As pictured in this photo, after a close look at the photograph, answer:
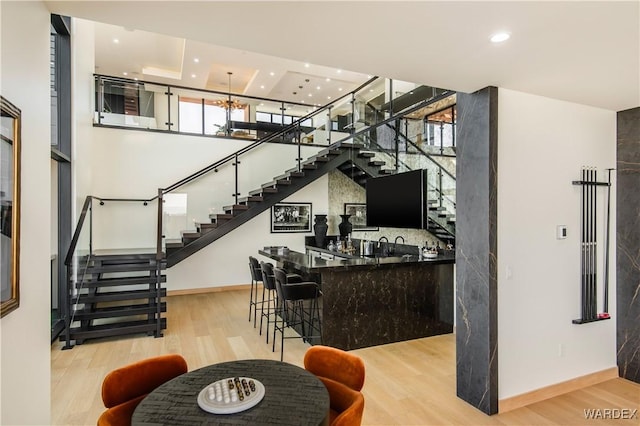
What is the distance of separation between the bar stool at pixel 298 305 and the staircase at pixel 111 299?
6.09ft

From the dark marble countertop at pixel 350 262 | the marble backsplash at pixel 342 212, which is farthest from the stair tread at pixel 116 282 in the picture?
the marble backsplash at pixel 342 212

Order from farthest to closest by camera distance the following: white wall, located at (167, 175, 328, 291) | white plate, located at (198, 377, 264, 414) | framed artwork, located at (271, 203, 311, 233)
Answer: framed artwork, located at (271, 203, 311, 233) < white wall, located at (167, 175, 328, 291) < white plate, located at (198, 377, 264, 414)

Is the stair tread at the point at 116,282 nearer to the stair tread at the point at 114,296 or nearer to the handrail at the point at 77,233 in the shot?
the stair tread at the point at 114,296

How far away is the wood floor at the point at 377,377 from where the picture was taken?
3016 mm

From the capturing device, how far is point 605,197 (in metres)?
3.81

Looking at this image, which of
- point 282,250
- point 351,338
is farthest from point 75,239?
point 351,338

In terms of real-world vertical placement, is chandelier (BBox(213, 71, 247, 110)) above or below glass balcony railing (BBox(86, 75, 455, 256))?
above

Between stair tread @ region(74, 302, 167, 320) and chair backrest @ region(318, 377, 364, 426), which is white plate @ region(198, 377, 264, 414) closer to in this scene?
chair backrest @ region(318, 377, 364, 426)

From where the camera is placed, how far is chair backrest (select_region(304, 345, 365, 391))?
7.18ft

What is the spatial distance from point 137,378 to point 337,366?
1.20 meters

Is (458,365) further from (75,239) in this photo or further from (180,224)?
(180,224)

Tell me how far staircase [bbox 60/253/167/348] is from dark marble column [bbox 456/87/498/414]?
13.4ft

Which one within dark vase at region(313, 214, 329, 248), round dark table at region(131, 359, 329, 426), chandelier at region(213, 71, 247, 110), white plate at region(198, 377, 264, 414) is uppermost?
chandelier at region(213, 71, 247, 110)

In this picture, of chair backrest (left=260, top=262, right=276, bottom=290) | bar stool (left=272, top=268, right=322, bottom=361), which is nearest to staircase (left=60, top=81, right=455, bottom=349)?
chair backrest (left=260, top=262, right=276, bottom=290)
